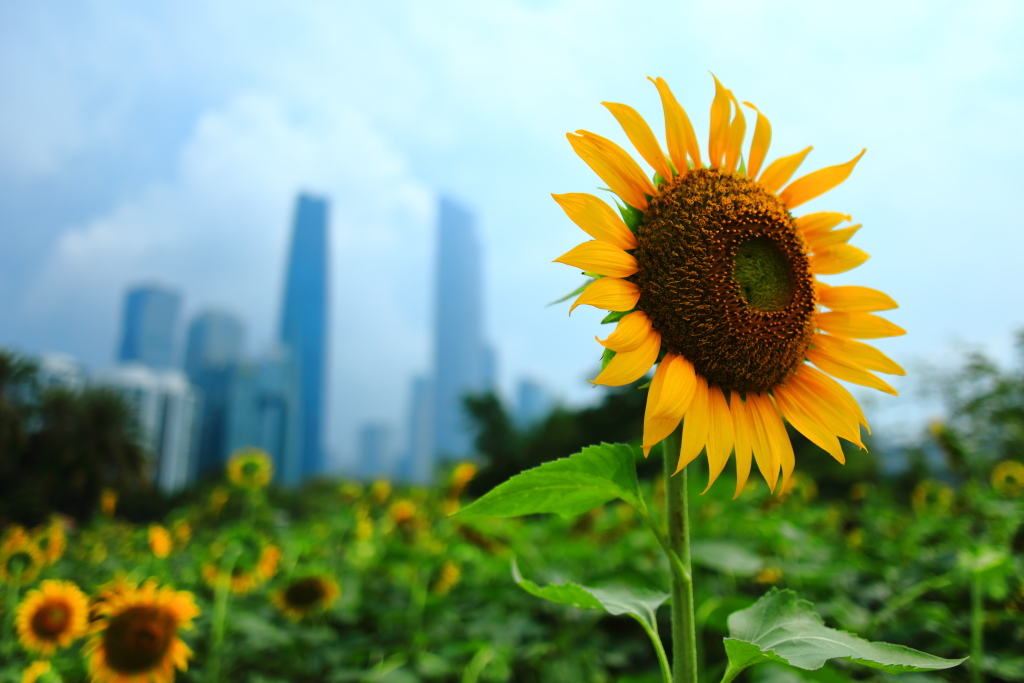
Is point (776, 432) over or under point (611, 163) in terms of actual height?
under

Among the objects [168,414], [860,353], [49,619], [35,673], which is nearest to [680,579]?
[860,353]

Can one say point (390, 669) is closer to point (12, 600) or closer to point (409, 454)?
point (12, 600)

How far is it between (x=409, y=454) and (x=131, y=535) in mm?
96269

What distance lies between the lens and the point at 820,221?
922 millimetres

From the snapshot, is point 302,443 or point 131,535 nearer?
point 131,535

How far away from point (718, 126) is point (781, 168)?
120 millimetres

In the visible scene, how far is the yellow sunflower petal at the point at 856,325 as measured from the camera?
870 millimetres

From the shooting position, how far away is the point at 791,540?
2.04m

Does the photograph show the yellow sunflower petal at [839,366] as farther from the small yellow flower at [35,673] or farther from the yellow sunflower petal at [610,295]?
the small yellow flower at [35,673]

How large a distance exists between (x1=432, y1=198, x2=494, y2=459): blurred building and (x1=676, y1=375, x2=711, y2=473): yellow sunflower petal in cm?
10900

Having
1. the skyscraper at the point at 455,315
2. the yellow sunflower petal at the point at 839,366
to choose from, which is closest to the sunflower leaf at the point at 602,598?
the yellow sunflower petal at the point at 839,366

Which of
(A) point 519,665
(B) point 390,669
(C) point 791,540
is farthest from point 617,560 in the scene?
(B) point 390,669

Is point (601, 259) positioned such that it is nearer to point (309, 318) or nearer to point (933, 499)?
point (933, 499)

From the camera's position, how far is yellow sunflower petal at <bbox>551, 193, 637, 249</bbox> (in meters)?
0.73
